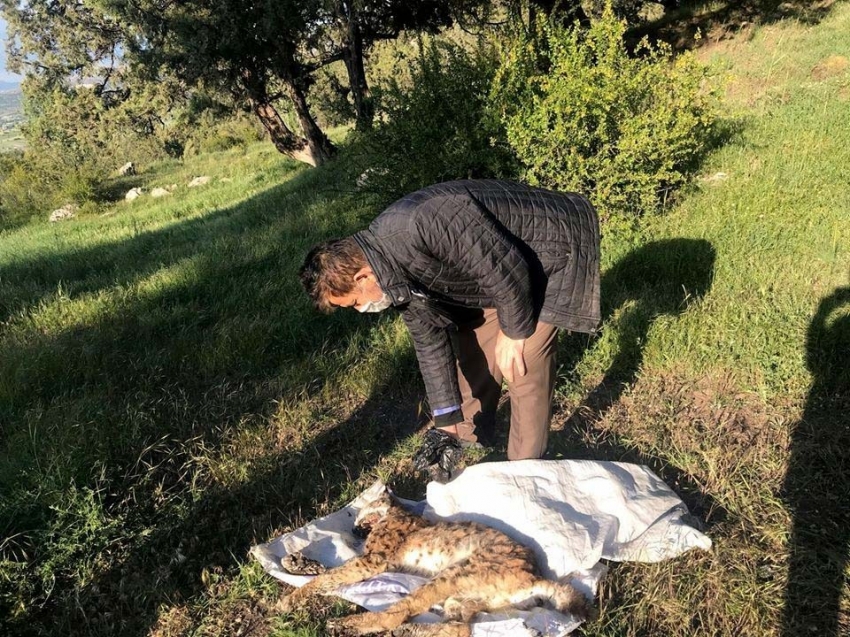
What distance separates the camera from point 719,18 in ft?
41.5

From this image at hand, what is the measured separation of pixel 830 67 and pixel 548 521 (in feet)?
30.8

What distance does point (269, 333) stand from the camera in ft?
16.0

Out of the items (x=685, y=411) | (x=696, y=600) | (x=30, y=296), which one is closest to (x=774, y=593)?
(x=696, y=600)

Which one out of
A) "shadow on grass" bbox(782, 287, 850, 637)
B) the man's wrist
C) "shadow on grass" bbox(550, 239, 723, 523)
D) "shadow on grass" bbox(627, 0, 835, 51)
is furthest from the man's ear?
"shadow on grass" bbox(627, 0, 835, 51)

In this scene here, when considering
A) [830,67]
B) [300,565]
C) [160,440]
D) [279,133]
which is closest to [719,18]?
[830,67]

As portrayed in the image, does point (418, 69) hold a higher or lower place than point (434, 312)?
higher

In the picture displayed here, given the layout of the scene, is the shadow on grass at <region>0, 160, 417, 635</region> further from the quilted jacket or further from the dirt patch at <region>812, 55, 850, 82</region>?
the dirt patch at <region>812, 55, 850, 82</region>

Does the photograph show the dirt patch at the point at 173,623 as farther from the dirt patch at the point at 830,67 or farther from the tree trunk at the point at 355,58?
the dirt patch at the point at 830,67

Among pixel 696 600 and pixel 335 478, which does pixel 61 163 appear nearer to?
pixel 335 478

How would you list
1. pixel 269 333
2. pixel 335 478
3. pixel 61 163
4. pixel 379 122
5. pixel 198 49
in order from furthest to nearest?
pixel 61 163 → pixel 198 49 → pixel 379 122 → pixel 269 333 → pixel 335 478

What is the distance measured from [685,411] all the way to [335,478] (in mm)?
2290

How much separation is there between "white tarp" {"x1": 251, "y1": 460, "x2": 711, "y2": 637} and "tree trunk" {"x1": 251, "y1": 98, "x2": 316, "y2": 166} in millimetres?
10215

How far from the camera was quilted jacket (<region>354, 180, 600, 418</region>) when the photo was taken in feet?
8.16

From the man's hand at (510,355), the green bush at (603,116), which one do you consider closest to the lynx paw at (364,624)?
the man's hand at (510,355)
